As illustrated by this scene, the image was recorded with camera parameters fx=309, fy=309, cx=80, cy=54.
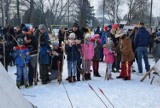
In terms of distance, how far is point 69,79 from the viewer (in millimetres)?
9375

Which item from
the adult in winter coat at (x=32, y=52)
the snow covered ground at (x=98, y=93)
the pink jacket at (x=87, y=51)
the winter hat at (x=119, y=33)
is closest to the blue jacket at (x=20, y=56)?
the adult in winter coat at (x=32, y=52)

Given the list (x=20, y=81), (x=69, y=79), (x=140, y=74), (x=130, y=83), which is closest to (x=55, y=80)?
(x=69, y=79)

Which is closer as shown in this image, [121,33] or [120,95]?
[120,95]

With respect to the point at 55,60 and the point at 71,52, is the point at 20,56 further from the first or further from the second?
the point at 71,52

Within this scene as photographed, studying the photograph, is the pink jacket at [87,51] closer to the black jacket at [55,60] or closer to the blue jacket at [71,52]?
the blue jacket at [71,52]

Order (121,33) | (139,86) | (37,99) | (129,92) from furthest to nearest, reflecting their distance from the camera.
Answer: (121,33) < (139,86) < (129,92) < (37,99)

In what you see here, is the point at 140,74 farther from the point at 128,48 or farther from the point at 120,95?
the point at 120,95

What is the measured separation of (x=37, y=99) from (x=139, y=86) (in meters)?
3.18

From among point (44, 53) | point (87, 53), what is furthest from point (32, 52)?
point (87, 53)

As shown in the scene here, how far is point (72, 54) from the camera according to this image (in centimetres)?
926

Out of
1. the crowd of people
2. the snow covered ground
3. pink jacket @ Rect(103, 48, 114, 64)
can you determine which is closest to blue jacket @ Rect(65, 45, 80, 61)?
the crowd of people

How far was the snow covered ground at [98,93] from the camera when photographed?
6.92m

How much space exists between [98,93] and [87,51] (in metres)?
2.22

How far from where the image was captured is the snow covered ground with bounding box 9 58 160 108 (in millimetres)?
6920
